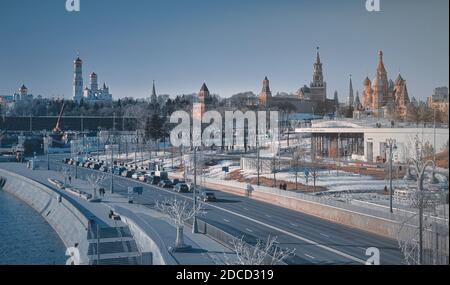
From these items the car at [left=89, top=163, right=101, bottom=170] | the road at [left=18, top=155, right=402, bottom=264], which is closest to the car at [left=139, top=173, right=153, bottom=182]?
the road at [left=18, top=155, right=402, bottom=264]

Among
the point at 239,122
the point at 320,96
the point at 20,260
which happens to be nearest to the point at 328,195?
the point at 20,260

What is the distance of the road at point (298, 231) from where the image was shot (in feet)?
16.5

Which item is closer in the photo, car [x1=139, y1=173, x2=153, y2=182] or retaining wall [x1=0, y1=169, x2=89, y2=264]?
retaining wall [x1=0, y1=169, x2=89, y2=264]

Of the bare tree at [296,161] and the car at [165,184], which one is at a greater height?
the bare tree at [296,161]

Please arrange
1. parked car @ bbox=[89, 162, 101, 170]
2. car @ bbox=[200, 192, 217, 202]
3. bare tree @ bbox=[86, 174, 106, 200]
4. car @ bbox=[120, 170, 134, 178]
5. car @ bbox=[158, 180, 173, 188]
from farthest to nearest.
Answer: parked car @ bbox=[89, 162, 101, 170], car @ bbox=[120, 170, 134, 178], car @ bbox=[158, 180, 173, 188], bare tree @ bbox=[86, 174, 106, 200], car @ bbox=[200, 192, 217, 202]

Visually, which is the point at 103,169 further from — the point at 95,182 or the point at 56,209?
the point at 56,209

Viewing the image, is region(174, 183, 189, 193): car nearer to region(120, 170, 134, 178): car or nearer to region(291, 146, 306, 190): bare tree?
region(291, 146, 306, 190): bare tree

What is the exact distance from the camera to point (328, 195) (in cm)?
915

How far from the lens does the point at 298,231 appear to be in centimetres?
646

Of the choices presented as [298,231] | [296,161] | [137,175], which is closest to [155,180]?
[137,175]

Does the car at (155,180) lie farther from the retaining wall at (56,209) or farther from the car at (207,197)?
the car at (207,197)

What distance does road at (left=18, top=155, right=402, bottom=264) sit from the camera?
198 inches

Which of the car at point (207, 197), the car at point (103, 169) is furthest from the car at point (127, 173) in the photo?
the car at point (207, 197)
